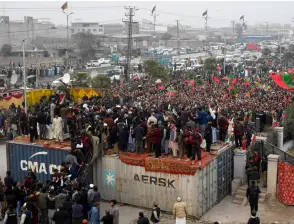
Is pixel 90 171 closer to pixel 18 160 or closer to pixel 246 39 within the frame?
pixel 18 160

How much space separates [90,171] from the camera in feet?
52.7

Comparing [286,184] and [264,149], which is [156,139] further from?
[264,149]

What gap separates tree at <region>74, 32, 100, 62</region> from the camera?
10150 cm

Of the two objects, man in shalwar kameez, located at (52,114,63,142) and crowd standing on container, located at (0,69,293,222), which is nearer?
crowd standing on container, located at (0,69,293,222)

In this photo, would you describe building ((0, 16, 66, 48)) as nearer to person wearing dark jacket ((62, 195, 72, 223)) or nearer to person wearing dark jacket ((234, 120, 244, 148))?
person wearing dark jacket ((234, 120, 244, 148))

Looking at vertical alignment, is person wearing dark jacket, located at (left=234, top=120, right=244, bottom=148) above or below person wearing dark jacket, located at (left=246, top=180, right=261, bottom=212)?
above

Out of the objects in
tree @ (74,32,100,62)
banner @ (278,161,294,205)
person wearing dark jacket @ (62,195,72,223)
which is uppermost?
tree @ (74,32,100,62)

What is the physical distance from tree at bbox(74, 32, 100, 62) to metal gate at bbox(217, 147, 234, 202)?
83320 mm

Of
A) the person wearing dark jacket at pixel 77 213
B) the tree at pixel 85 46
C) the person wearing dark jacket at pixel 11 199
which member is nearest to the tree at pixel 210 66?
the tree at pixel 85 46

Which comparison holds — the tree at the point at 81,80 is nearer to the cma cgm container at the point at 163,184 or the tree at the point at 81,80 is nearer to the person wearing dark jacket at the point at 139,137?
the cma cgm container at the point at 163,184

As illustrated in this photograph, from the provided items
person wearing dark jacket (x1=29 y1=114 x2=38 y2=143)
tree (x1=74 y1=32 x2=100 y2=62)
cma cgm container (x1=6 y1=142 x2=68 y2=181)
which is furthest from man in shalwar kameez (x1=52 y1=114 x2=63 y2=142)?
tree (x1=74 y1=32 x2=100 y2=62)

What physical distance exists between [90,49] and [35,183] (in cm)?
9149

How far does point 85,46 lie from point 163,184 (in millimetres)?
91738

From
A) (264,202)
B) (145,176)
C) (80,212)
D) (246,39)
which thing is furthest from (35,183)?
(246,39)
